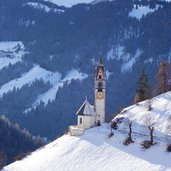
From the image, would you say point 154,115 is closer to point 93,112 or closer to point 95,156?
point 93,112

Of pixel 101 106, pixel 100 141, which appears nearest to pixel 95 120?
pixel 101 106

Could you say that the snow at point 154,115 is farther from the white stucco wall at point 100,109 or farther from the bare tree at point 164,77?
the bare tree at point 164,77

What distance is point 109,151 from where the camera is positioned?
11512cm

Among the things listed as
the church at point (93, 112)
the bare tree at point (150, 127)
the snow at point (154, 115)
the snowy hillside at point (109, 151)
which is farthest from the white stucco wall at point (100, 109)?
the bare tree at point (150, 127)

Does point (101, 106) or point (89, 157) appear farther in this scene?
point (101, 106)

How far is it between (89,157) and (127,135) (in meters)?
7.64

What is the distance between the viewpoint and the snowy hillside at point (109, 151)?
355 feet

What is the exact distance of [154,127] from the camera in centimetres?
11900

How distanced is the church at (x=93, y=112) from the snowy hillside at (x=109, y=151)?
7.21 feet

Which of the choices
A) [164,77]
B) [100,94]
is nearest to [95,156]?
[100,94]

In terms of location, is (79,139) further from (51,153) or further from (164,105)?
(164,105)

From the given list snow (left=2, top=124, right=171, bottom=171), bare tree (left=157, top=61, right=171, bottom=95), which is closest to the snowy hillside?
snow (left=2, top=124, right=171, bottom=171)

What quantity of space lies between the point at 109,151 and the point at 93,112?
57.7 ft

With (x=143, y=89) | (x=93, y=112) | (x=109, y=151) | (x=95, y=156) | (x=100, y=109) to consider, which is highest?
(x=143, y=89)
